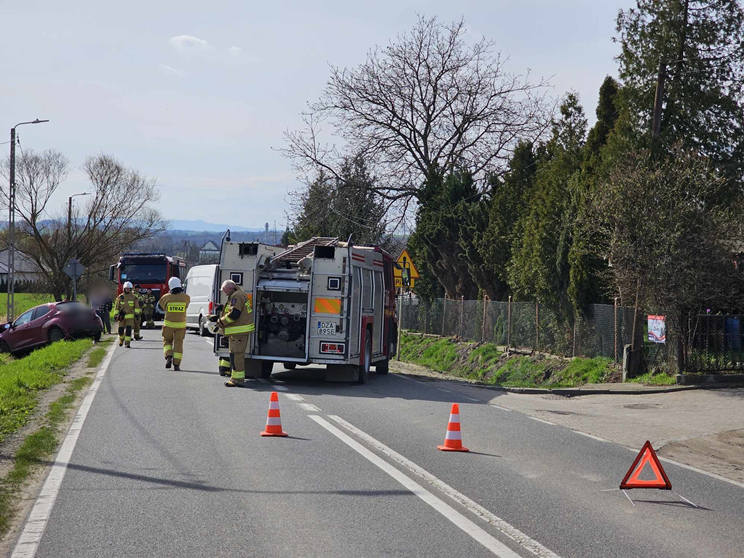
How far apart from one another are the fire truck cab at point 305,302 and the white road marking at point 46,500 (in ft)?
17.8

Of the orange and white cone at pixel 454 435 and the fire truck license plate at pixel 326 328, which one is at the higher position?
the fire truck license plate at pixel 326 328

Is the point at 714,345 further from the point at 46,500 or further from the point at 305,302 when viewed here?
the point at 46,500

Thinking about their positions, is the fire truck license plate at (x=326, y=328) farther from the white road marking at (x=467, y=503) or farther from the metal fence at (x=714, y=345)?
the metal fence at (x=714, y=345)

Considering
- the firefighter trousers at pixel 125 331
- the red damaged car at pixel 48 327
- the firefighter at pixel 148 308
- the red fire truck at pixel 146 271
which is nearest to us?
the firefighter trousers at pixel 125 331

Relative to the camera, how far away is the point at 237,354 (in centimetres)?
1612

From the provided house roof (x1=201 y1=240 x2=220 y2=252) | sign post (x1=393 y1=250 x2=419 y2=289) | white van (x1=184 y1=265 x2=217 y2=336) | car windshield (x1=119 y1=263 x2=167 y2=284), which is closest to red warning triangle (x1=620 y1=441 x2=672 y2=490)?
sign post (x1=393 y1=250 x2=419 y2=289)

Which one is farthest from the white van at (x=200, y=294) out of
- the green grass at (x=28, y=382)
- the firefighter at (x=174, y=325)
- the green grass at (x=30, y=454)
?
the green grass at (x=30, y=454)

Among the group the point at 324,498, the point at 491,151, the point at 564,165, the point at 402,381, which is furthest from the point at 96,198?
the point at 324,498

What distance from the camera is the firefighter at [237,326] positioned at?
16.1 meters

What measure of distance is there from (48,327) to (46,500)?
75.6 feet

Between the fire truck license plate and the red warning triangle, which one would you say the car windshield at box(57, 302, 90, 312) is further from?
the red warning triangle

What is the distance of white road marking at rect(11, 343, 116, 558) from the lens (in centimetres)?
588

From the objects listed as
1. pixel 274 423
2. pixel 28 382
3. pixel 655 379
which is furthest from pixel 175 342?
pixel 655 379

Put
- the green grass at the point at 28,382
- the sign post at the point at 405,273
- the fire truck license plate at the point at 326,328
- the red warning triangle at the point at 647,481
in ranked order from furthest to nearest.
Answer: the sign post at the point at 405,273
the fire truck license plate at the point at 326,328
the green grass at the point at 28,382
the red warning triangle at the point at 647,481
